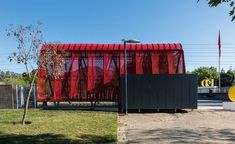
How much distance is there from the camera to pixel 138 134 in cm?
1201

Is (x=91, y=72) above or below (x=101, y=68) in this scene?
below

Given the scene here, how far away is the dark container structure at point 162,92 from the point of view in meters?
20.3

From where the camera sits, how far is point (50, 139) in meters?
10.6

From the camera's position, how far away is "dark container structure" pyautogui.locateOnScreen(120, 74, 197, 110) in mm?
20281

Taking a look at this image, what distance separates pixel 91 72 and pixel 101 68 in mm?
689

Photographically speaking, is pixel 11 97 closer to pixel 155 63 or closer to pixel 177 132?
pixel 155 63

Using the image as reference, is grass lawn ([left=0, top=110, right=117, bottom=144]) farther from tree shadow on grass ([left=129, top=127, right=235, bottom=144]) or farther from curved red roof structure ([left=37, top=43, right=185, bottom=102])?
curved red roof structure ([left=37, top=43, right=185, bottom=102])

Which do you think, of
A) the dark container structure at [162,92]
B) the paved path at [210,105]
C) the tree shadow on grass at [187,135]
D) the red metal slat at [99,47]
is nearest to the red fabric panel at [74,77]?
the red metal slat at [99,47]

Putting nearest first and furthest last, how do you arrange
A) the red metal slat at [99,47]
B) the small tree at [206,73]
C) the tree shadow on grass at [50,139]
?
the tree shadow on grass at [50,139], the red metal slat at [99,47], the small tree at [206,73]

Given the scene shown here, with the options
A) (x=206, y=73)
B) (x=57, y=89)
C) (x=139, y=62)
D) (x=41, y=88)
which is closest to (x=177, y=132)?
(x=139, y=62)

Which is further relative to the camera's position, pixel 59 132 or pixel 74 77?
pixel 74 77

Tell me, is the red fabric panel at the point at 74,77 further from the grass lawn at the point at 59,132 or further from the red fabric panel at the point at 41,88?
the grass lawn at the point at 59,132

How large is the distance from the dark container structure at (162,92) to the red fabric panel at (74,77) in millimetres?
4217

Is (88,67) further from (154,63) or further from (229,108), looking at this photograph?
(229,108)
